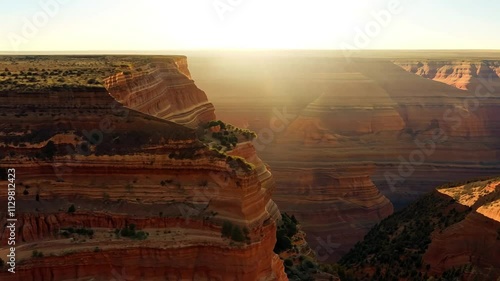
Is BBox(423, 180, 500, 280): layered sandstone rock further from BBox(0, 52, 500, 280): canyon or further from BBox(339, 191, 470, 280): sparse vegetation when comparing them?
BBox(339, 191, 470, 280): sparse vegetation

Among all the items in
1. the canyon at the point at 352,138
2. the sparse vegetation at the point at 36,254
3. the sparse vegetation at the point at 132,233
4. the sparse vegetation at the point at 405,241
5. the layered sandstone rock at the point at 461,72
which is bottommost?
the sparse vegetation at the point at 405,241

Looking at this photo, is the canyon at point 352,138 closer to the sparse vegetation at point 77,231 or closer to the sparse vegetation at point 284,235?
the sparse vegetation at point 284,235

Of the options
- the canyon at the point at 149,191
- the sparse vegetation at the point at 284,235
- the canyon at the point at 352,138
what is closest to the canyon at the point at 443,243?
the canyon at the point at 149,191

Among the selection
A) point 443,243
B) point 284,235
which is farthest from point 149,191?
point 443,243

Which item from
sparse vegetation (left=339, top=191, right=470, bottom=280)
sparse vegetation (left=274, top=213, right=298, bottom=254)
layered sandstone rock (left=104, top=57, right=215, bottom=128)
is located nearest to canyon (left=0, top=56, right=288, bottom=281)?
layered sandstone rock (left=104, top=57, right=215, bottom=128)

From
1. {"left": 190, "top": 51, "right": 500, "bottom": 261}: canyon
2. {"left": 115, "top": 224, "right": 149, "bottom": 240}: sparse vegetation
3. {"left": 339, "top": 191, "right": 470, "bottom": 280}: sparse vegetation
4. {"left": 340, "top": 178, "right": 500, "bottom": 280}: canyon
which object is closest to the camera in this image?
{"left": 115, "top": 224, "right": 149, "bottom": 240}: sparse vegetation

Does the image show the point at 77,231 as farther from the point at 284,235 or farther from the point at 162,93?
the point at 284,235

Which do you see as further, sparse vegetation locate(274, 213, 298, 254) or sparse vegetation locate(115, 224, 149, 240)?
sparse vegetation locate(274, 213, 298, 254)

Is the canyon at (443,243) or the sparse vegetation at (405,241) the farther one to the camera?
the sparse vegetation at (405,241)

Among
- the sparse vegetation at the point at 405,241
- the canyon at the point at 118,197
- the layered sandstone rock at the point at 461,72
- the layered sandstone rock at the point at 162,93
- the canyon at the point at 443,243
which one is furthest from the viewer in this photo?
the layered sandstone rock at the point at 461,72

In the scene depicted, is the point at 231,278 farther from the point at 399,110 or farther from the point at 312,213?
the point at 399,110

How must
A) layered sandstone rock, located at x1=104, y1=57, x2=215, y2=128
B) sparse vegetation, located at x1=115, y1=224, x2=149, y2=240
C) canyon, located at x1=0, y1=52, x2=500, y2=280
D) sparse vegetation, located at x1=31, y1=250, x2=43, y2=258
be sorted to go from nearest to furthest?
sparse vegetation, located at x1=31, y1=250, x2=43, y2=258 → canyon, located at x1=0, y1=52, x2=500, y2=280 → sparse vegetation, located at x1=115, y1=224, x2=149, y2=240 → layered sandstone rock, located at x1=104, y1=57, x2=215, y2=128
